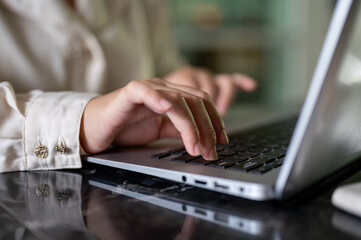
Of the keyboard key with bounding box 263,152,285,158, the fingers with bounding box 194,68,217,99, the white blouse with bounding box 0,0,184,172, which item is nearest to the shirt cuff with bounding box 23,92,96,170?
the white blouse with bounding box 0,0,184,172

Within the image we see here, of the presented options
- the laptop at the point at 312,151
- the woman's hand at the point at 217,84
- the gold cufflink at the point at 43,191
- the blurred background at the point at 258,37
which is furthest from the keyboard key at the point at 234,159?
the blurred background at the point at 258,37

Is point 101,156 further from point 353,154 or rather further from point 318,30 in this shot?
point 318,30

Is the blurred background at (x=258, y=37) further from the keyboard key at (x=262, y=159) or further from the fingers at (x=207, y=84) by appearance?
the keyboard key at (x=262, y=159)

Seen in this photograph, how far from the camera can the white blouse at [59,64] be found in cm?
41

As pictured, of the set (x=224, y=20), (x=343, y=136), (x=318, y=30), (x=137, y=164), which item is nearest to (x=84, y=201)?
(x=137, y=164)

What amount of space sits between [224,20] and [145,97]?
229 cm

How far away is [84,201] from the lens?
300 mm

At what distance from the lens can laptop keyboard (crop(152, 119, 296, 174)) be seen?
0.31 m

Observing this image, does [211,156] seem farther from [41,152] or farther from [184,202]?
[41,152]

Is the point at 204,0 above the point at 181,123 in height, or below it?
above

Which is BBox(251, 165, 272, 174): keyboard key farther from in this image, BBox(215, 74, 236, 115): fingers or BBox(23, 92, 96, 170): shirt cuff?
BBox(215, 74, 236, 115): fingers

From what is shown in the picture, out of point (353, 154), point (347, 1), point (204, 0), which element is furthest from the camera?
point (204, 0)

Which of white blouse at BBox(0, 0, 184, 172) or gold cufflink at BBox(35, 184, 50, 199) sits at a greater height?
white blouse at BBox(0, 0, 184, 172)

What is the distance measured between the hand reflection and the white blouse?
0.13 metres
